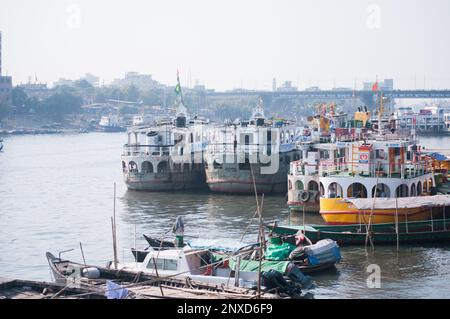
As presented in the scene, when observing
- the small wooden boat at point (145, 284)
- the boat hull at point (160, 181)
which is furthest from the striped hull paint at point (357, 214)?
the boat hull at point (160, 181)

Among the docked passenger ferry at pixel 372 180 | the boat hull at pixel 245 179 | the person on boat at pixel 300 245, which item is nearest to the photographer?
the person on boat at pixel 300 245

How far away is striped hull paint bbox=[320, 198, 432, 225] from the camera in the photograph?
3544 cm

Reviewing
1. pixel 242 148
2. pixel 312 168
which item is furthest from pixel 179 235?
pixel 242 148

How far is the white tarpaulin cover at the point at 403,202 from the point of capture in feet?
116

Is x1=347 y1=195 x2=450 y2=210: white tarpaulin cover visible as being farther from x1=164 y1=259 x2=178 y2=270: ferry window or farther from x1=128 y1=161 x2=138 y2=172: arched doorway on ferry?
x1=128 y1=161 x2=138 y2=172: arched doorway on ferry

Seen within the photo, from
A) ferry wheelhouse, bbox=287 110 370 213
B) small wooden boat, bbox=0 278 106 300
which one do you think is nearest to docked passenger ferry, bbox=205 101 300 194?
ferry wheelhouse, bbox=287 110 370 213

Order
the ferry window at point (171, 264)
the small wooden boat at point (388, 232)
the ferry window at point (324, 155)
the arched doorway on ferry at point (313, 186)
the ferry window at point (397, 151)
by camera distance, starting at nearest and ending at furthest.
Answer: the ferry window at point (171, 264)
the small wooden boat at point (388, 232)
the ferry window at point (397, 151)
the arched doorway on ferry at point (313, 186)
the ferry window at point (324, 155)

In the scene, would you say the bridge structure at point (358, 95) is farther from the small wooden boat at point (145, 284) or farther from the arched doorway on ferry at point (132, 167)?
the small wooden boat at point (145, 284)

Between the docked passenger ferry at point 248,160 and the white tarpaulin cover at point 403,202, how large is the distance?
15.5m

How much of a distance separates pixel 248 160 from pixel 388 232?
1771cm

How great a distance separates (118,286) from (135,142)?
111ft

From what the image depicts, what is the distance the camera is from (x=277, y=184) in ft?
170

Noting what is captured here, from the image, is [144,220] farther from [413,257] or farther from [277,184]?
[413,257]

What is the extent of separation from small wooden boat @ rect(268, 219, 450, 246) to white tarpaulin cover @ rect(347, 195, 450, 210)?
75cm
